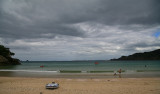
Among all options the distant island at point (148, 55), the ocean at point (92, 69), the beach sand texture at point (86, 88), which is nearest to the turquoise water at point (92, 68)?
the ocean at point (92, 69)

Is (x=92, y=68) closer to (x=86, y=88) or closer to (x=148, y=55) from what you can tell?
(x=86, y=88)

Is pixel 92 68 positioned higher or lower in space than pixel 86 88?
lower

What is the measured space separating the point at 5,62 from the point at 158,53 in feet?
478

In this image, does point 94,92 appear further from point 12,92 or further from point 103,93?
point 12,92

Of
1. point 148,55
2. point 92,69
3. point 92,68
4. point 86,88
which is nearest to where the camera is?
point 86,88

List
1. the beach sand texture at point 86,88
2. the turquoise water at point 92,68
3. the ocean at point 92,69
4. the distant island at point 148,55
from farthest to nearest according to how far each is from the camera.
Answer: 1. the distant island at point 148,55
2. the turquoise water at point 92,68
3. the ocean at point 92,69
4. the beach sand texture at point 86,88

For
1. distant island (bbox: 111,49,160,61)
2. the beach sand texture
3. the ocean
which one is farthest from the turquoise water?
distant island (bbox: 111,49,160,61)

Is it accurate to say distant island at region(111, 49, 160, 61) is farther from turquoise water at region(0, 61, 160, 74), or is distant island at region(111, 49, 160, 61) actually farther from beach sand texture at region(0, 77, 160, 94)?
beach sand texture at region(0, 77, 160, 94)

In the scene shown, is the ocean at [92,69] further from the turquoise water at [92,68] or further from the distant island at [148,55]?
the distant island at [148,55]

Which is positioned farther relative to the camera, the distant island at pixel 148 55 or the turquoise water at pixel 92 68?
the distant island at pixel 148 55

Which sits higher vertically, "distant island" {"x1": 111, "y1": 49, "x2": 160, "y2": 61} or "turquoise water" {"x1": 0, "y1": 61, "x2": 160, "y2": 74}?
"distant island" {"x1": 111, "y1": 49, "x2": 160, "y2": 61}

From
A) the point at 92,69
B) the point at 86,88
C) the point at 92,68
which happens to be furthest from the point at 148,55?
the point at 86,88

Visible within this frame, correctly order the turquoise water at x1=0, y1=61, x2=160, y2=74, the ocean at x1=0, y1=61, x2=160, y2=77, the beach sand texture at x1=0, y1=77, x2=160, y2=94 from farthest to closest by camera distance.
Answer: the turquoise water at x1=0, y1=61, x2=160, y2=74 < the ocean at x1=0, y1=61, x2=160, y2=77 < the beach sand texture at x1=0, y1=77, x2=160, y2=94

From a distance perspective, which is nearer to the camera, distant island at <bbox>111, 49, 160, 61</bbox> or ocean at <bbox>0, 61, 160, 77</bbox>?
ocean at <bbox>0, 61, 160, 77</bbox>
